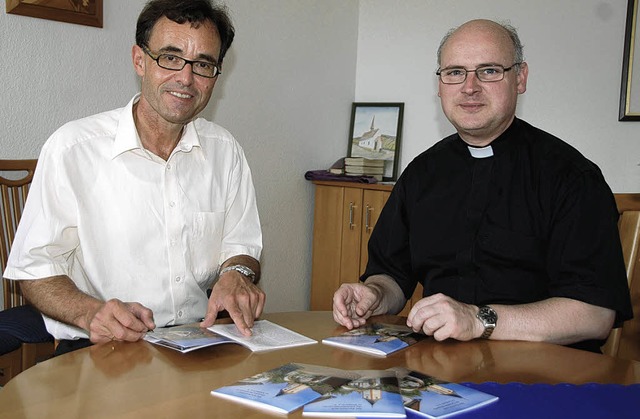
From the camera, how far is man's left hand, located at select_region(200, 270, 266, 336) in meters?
1.86

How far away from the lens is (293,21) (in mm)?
4605

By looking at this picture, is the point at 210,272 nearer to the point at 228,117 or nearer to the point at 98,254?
the point at 98,254

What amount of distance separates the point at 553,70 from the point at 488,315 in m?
2.77

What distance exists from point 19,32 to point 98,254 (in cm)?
150

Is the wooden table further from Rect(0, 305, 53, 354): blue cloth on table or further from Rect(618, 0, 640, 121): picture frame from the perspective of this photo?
Rect(618, 0, 640, 121): picture frame

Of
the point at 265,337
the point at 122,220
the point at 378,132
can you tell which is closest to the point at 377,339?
the point at 265,337

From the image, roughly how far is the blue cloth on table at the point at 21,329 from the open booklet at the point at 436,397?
5.36ft

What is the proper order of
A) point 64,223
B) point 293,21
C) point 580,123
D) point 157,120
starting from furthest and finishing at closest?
point 293,21, point 580,123, point 157,120, point 64,223

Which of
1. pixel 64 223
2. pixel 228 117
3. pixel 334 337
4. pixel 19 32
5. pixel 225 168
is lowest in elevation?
pixel 334 337

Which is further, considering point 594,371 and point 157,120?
point 157,120

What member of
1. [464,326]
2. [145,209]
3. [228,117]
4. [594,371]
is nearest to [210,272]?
[145,209]

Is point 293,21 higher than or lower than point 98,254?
higher

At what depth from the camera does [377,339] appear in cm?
179

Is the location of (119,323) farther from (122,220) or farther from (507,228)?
(507,228)
